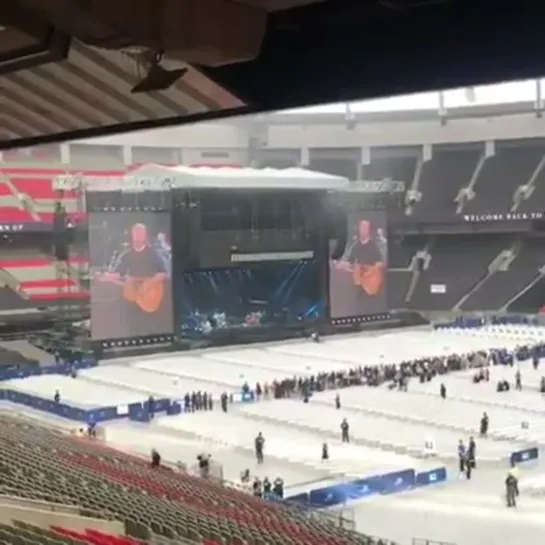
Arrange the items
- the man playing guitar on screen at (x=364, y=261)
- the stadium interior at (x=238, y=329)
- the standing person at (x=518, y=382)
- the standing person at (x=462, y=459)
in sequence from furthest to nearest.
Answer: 1. the man playing guitar on screen at (x=364, y=261)
2. the standing person at (x=518, y=382)
3. the standing person at (x=462, y=459)
4. the stadium interior at (x=238, y=329)

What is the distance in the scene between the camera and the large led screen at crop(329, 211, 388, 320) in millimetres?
48719

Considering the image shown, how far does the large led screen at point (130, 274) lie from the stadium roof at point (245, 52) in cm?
3432

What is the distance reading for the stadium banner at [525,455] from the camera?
22.7 m

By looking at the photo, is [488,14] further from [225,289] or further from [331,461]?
[225,289]

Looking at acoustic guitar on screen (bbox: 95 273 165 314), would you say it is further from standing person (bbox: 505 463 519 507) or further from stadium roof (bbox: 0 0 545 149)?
stadium roof (bbox: 0 0 545 149)

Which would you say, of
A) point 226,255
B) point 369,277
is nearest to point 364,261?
point 369,277

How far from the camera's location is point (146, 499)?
1380 cm

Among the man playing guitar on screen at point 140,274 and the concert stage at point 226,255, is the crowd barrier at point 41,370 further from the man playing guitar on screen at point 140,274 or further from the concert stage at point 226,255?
the man playing guitar on screen at point 140,274

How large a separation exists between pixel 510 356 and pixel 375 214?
531 inches

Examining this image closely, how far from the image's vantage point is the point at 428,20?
5.76 meters

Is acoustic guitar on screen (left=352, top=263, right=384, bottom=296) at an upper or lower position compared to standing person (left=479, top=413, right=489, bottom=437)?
upper

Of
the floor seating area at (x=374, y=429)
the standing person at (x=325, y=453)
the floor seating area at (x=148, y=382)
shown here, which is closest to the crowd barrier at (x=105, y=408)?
the floor seating area at (x=148, y=382)

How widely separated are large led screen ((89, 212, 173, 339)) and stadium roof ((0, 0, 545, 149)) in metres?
34.3

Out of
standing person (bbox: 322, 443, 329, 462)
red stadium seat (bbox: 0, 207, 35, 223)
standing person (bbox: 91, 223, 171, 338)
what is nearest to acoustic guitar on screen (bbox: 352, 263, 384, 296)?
standing person (bbox: 91, 223, 171, 338)
